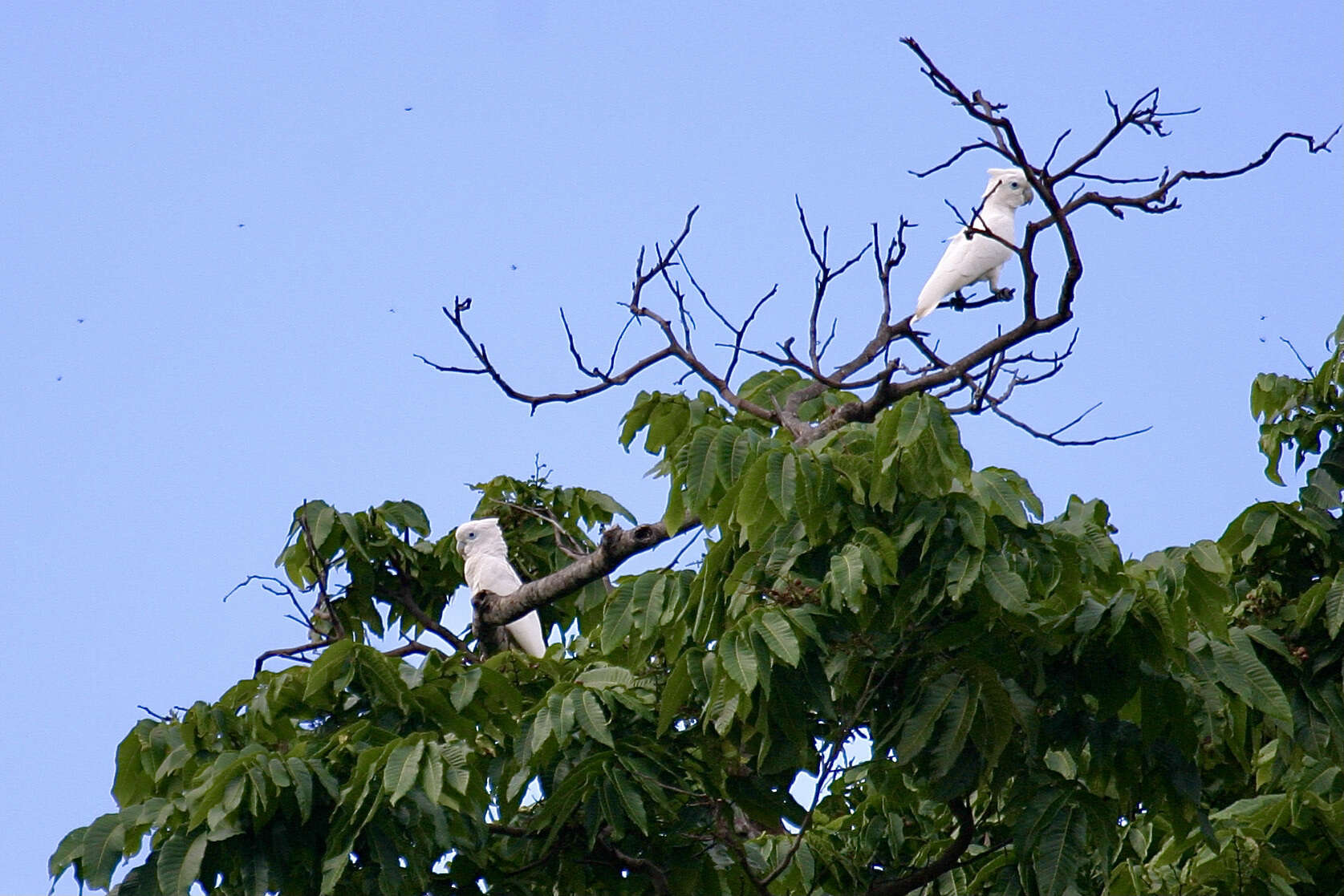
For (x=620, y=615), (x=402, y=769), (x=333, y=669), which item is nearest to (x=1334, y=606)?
(x=620, y=615)

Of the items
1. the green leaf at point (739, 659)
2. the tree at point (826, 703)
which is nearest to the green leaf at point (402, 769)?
the tree at point (826, 703)

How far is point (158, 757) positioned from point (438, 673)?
77cm

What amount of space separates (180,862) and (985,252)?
392cm

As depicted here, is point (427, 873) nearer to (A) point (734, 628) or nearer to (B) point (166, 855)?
(B) point (166, 855)

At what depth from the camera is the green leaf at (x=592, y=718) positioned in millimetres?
3453

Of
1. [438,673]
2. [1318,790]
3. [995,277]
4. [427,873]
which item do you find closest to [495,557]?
[438,673]

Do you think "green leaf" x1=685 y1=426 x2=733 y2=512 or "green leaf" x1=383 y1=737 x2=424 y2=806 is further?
"green leaf" x1=685 y1=426 x2=733 y2=512

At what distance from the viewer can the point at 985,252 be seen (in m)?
5.90

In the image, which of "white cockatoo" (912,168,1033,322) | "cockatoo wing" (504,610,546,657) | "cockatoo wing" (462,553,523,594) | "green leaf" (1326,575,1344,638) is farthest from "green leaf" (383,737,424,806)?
"white cockatoo" (912,168,1033,322)

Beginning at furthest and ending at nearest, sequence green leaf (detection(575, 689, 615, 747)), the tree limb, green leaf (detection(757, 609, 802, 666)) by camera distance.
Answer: the tree limb, green leaf (detection(575, 689, 615, 747)), green leaf (detection(757, 609, 802, 666))

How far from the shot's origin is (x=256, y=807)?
3.27 meters

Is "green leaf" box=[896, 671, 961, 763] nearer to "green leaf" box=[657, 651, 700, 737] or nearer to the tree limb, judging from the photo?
"green leaf" box=[657, 651, 700, 737]

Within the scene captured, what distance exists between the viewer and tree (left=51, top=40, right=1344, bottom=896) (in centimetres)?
321

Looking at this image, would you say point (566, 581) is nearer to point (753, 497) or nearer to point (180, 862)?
point (753, 497)
